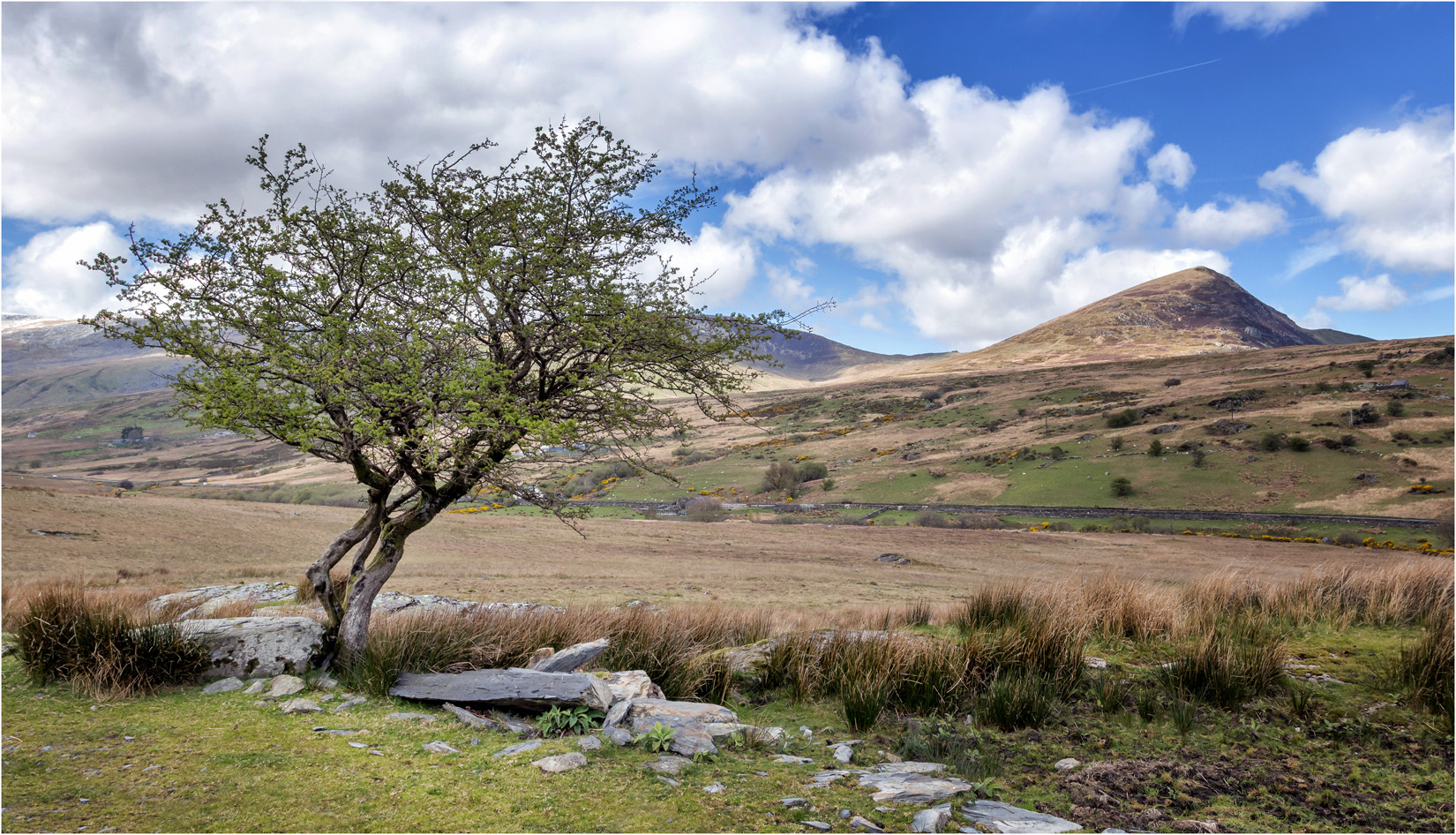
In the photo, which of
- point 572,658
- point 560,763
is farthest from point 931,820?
point 572,658

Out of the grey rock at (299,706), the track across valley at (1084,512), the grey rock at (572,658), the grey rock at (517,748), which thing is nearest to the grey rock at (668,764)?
the grey rock at (517,748)

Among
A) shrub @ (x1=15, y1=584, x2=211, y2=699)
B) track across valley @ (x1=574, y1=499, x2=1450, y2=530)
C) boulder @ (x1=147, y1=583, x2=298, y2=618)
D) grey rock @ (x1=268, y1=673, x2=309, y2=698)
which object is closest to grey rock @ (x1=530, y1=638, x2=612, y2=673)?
grey rock @ (x1=268, y1=673, x2=309, y2=698)

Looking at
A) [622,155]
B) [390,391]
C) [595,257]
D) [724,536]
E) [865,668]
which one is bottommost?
[724,536]

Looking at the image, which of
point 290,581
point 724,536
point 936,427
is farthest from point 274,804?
point 936,427

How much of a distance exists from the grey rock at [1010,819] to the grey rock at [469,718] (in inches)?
190

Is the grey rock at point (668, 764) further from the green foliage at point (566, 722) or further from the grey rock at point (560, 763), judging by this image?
the green foliage at point (566, 722)

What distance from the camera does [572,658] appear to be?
950 centimetres

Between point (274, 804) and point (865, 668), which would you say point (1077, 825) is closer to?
point (865, 668)

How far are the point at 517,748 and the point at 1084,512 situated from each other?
185 feet

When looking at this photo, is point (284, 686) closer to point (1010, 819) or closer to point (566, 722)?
point (566, 722)

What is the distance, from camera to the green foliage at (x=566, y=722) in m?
7.13

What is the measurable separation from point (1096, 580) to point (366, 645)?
40.5 feet

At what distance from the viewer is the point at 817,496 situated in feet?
228

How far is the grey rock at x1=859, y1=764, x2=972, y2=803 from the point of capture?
5.71 m
